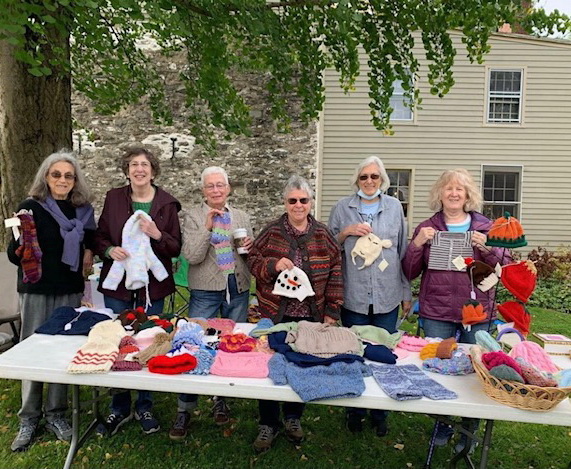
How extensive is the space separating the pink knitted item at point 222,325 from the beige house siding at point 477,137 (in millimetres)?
8305

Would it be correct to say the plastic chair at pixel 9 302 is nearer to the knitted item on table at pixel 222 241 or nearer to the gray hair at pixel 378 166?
the knitted item on table at pixel 222 241

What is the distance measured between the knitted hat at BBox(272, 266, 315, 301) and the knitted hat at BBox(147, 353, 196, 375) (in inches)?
29.2

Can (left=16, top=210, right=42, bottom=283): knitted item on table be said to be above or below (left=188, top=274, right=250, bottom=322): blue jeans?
above

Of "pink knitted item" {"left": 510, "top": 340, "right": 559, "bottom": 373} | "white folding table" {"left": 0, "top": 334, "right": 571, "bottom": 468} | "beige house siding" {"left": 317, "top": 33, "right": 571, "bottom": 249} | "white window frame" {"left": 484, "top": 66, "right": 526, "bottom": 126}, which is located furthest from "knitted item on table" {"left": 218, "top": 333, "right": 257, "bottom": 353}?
"white window frame" {"left": 484, "top": 66, "right": 526, "bottom": 126}

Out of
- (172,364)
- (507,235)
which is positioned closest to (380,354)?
(507,235)

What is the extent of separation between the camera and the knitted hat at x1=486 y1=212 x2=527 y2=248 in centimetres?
263

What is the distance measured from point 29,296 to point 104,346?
849mm

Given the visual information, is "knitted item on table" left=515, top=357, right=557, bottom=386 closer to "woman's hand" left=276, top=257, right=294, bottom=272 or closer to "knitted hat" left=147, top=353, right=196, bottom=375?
"woman's hand" left=276, top=257, right=294, bottom=272

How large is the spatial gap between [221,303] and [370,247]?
1122 mm

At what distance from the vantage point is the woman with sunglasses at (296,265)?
3.03 m

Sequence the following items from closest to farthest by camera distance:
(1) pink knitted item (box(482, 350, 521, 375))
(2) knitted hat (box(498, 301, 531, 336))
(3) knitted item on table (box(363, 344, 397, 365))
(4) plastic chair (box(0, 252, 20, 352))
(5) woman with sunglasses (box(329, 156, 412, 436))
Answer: (1) pink knitted item (box(482, 350, 521, 375)) < (3) knitted item on table (box(363, 344, 397, 365)) < (2) knitted hat (box(498, 301, 531, 336)) < (5) woman with sunglasses (box(329, 156, 412, 436)) < (4) plastic chair (box(0, 252, 20, 352))

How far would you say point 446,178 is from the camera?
3.08 m

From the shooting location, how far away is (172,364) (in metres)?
2.39

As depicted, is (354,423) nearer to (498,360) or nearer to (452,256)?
(452,256)
